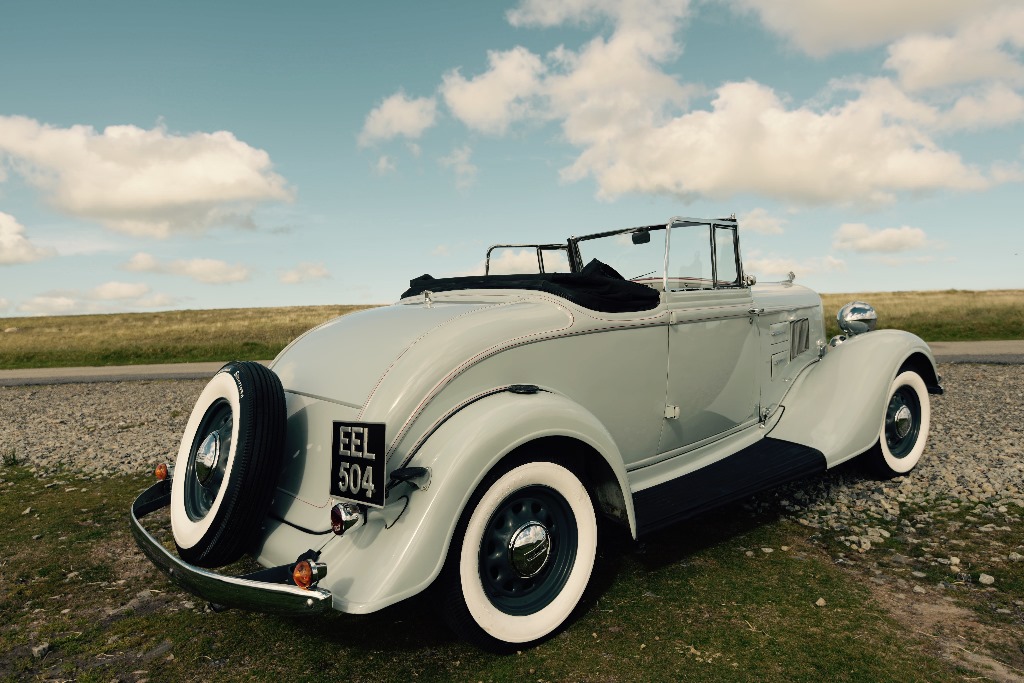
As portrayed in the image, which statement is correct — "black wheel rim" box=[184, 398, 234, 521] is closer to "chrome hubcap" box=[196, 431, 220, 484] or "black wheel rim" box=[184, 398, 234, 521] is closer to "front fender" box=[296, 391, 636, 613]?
"chrome hubcap" box=[196, 431, 220, 484]

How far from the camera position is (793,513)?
15.7 feet

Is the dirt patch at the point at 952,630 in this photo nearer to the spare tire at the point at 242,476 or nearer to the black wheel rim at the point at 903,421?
the black wheel rim at the point at 903,421

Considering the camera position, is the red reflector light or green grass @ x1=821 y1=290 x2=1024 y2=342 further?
green grass @ x1=821 y1=290 x2=1024 y2=342

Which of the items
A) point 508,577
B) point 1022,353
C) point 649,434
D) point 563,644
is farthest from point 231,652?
point 1022,353

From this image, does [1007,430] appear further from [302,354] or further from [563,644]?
[302,354]

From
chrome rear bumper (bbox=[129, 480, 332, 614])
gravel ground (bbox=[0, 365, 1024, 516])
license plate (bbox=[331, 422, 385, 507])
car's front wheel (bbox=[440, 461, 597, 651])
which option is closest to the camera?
chrome rear bumper (bbox=[129, 480, 332, 614])

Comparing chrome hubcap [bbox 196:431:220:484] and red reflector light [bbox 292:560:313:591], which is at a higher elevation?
chrome hubcap [bbox 196:431:220:484]

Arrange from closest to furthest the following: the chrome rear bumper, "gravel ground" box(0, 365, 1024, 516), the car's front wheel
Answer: the chrome rear bumper
the car's front wheel
"gravel ground" box(0, 365, 1024, 516)

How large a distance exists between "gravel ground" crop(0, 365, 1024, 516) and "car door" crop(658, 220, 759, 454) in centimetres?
100

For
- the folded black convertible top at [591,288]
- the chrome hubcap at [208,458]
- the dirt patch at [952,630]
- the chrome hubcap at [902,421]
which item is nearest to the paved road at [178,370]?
the chrome hubcap at [902,421]

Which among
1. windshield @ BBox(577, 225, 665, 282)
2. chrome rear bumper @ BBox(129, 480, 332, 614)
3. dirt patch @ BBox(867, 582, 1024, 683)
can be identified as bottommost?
dirt patch @ BBox(867, 582, 1024, 683)

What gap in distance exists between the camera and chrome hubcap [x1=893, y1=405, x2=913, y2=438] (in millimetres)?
5445

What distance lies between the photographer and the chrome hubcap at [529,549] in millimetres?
2955

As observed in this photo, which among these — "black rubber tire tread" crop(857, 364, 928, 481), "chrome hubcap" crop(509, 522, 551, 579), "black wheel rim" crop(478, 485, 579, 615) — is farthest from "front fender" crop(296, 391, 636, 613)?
"black rubber tire tread" crop(857, 364, 928, 481)
